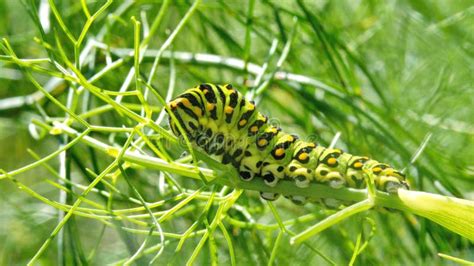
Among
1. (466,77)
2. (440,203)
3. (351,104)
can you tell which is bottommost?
(440,203)

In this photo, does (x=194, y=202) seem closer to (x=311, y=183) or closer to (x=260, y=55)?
(x=311, y=183)

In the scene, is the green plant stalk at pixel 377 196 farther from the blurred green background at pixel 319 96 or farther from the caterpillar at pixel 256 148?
the blurred green background at pixel 319 96

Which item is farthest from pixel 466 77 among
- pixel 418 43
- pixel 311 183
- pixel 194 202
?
pixel 311 183

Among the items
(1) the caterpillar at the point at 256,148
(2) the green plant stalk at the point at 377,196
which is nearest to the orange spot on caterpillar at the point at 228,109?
(1) the caterpillar at the point at 256,148

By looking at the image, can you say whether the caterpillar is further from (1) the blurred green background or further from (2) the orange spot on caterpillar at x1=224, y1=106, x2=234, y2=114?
(1) the blurred green background

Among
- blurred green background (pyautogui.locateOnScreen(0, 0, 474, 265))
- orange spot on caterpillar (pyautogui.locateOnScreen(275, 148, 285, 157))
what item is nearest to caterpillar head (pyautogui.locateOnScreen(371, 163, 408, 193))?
orange spot on caterpillar (pyautogui.locateOnScreen(275, 148, 285, 157))
